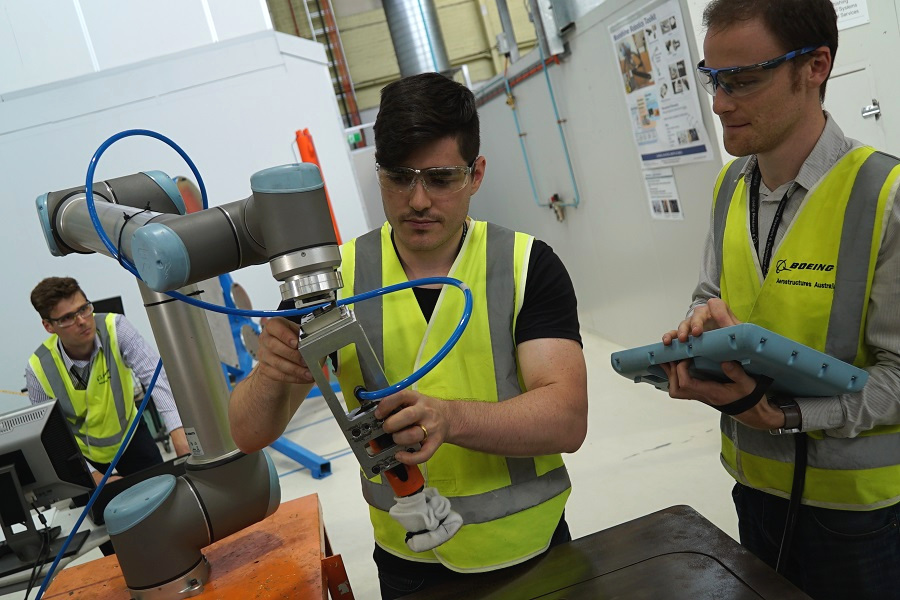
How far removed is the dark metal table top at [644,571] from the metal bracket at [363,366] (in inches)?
10.5

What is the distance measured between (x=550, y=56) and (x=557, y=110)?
365 millimetres

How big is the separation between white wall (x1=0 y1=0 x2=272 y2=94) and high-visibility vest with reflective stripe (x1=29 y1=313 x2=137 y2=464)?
2911 mm

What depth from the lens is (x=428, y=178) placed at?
1.12 meters

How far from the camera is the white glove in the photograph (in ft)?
3.11

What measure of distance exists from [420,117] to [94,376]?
2.51 metres

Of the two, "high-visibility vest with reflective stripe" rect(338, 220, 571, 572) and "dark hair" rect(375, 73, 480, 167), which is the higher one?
"dark hair" rect(375, 73, 480, 167)

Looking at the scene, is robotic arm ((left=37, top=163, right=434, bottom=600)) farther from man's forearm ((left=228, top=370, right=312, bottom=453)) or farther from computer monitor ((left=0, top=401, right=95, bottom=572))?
computer monitor ((left=0, top=401, right=95, bottom=572))

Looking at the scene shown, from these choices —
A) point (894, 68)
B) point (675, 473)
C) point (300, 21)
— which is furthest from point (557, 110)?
point (300, 21)

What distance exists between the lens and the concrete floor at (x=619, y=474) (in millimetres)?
2750

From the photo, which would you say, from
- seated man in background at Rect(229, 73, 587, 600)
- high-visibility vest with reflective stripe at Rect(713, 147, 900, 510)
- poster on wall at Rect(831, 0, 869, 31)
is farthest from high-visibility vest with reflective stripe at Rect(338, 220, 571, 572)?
poster on wall at Rect(831, 0, 869, 31)

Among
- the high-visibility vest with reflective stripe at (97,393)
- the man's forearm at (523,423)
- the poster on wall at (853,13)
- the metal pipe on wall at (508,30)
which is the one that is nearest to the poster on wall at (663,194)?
the poster on wall at (853,13)

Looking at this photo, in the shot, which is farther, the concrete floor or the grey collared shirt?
the concrete floor

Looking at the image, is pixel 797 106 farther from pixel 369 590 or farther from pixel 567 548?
pixel 369 590

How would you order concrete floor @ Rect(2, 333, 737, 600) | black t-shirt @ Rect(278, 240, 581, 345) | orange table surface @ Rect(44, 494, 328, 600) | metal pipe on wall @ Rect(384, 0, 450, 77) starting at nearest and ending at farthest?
black t-shirt @ Rect(278, 240, 581, 345) → orange table surface @ Rect(44, 494, 328, 600) → concrete floor @ Rect(2, 333, 737, 600) → metal pipe on wall @ Rect(384, 0, 450, 77)
